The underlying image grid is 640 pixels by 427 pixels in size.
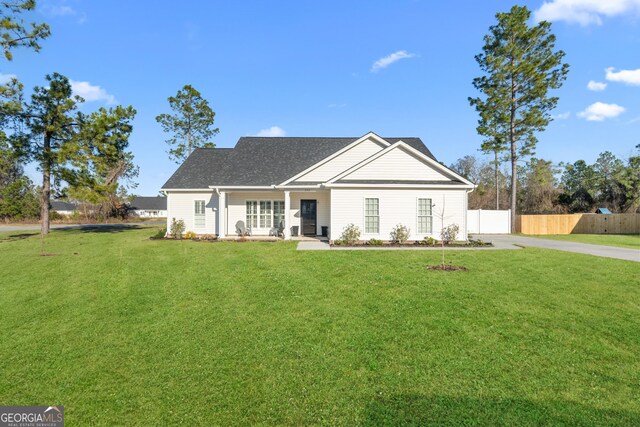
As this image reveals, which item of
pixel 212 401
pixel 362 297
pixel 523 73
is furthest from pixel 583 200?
pixel 212 401

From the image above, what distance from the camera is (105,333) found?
5.76 m

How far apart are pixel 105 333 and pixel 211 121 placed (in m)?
37.4

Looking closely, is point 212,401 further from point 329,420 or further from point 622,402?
point 622,402

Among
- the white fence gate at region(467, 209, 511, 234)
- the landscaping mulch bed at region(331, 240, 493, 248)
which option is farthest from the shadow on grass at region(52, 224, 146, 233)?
the white fence gate at region(467, 209, 511, 234)

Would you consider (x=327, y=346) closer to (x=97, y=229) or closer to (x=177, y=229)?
(x=177, y=229)

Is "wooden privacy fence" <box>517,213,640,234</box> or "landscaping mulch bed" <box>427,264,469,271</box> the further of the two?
"wooden privacy fence" <box>517,213,640,234</box>

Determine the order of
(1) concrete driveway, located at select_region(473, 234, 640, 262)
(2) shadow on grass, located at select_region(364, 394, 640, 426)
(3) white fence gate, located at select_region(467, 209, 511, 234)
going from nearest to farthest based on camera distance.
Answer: (2) shadow on grass, located at select_region(364, 394, 640, 426), (1) concrete driveway, located at select_region(473, 234, 640, 262), (3) white fence gate, located at select_region(467, 209, 511, 234)

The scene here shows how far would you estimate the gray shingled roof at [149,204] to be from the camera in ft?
266

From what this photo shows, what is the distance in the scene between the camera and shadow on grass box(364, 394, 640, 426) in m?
3.37

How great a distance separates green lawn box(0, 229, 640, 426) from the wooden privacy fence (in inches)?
679

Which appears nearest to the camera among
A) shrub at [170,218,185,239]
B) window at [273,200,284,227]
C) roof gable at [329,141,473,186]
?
roof gable at [329,141,473,186]

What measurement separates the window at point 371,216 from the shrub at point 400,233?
2.66 ft

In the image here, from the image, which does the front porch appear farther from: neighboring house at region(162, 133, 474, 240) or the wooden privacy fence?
the wooden privacy fence

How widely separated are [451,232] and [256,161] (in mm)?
13173
